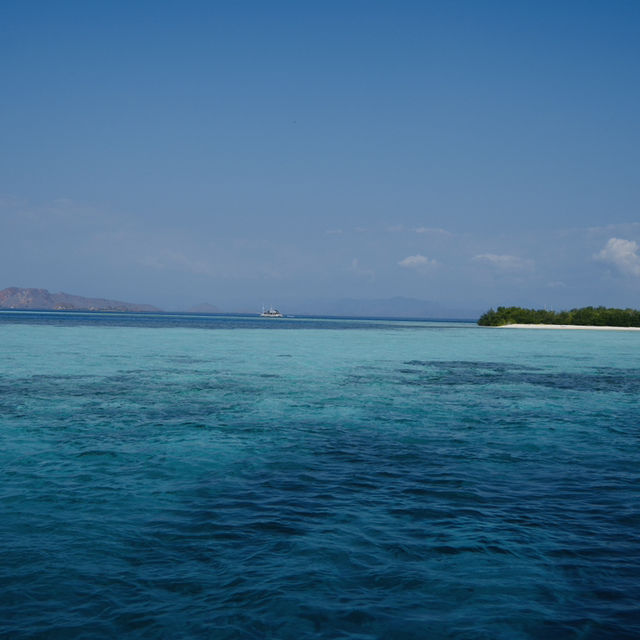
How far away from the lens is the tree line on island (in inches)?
4557

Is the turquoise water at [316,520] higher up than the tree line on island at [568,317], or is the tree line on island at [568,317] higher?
the tree line on island at [568,317]

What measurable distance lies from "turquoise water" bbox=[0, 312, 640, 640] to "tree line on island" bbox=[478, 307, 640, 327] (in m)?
109

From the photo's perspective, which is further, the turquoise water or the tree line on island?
the tree line on island

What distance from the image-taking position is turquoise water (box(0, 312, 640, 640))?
6.29 meters

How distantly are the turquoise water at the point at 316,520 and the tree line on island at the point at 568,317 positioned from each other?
109m

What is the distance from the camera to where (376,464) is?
12.0 m

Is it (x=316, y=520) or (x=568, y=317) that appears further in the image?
(x=568, y=317)

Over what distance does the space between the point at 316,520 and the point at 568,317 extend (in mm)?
128082

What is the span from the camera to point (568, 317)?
125 meters

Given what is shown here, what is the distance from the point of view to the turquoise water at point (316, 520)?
247 inches

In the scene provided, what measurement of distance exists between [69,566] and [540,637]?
559 centimetres

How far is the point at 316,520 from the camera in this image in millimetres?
8789

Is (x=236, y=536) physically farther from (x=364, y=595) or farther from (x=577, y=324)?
(x=577, y=324)

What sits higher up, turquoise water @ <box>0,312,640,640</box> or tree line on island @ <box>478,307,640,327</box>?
tree line on island @ <box>478,307,640,327</box>
